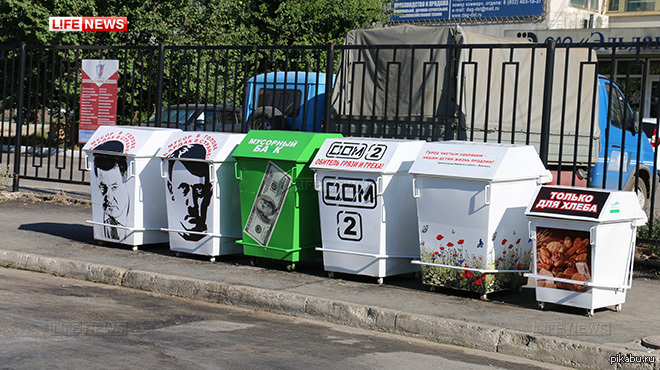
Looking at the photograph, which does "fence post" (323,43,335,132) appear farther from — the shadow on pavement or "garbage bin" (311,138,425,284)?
the shadow on pavement

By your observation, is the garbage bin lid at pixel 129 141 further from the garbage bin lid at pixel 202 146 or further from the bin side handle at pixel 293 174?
the bin side handle at pixel 293 174

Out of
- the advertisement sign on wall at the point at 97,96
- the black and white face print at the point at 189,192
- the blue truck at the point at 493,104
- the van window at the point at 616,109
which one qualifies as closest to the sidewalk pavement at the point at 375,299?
the black and white face print at the point at 189,192

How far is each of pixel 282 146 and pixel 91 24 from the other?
6413mm

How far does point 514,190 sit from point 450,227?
0.65 m

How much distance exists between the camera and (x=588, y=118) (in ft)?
37.9

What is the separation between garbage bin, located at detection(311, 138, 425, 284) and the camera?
731 cm

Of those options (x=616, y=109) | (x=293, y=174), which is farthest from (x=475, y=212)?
A: (x=616, y=109)

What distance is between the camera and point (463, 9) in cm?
3153

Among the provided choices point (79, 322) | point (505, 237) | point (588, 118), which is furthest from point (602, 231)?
point (588, 118)

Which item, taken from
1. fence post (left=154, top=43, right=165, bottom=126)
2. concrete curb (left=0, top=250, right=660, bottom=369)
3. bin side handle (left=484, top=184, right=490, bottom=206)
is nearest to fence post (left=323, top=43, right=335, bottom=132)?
fence post (left=154, top=43, right=165, bottom=126)

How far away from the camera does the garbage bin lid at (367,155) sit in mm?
7309

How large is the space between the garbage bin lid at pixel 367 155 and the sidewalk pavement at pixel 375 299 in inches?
45.2

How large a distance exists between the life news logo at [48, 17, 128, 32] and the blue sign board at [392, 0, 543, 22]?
763 inches

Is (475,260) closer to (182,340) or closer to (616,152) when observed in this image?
(182,340)
